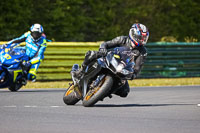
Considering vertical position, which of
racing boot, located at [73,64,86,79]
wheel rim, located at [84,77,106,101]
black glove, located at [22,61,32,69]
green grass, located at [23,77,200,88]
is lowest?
green grass, located at [23,77,200,88]

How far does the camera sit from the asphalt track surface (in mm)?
7105

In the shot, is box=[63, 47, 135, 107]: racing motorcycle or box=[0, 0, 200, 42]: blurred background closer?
box=[63, 47, 135, 107]: racing motorcycle

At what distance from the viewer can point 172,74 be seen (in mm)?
21359

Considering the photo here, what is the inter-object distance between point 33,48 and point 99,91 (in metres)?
6.16

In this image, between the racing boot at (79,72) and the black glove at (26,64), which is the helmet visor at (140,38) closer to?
the racing boot at (79,72)

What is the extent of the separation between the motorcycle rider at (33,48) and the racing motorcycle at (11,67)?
193 mm

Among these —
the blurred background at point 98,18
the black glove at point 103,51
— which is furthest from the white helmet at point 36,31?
the blurred background at point 98,18

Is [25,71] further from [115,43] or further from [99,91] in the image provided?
[99,91]

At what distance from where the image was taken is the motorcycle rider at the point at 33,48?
14953 mm

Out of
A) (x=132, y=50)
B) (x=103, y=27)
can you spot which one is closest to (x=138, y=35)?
(x=132, y=50)

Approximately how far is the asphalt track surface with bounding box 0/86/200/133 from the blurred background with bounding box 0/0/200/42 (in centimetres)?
1157

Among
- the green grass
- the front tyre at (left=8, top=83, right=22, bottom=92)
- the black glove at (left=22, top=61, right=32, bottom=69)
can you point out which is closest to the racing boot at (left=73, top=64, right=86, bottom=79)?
the front tyre at (left=8, top=83, right=22, bottom=92)

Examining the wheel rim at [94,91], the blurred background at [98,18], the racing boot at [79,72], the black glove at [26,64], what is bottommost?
the blurred background at [98,18]

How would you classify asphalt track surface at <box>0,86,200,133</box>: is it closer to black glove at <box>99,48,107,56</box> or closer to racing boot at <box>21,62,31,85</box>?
black glove at <box>99,48,107,56</box>
